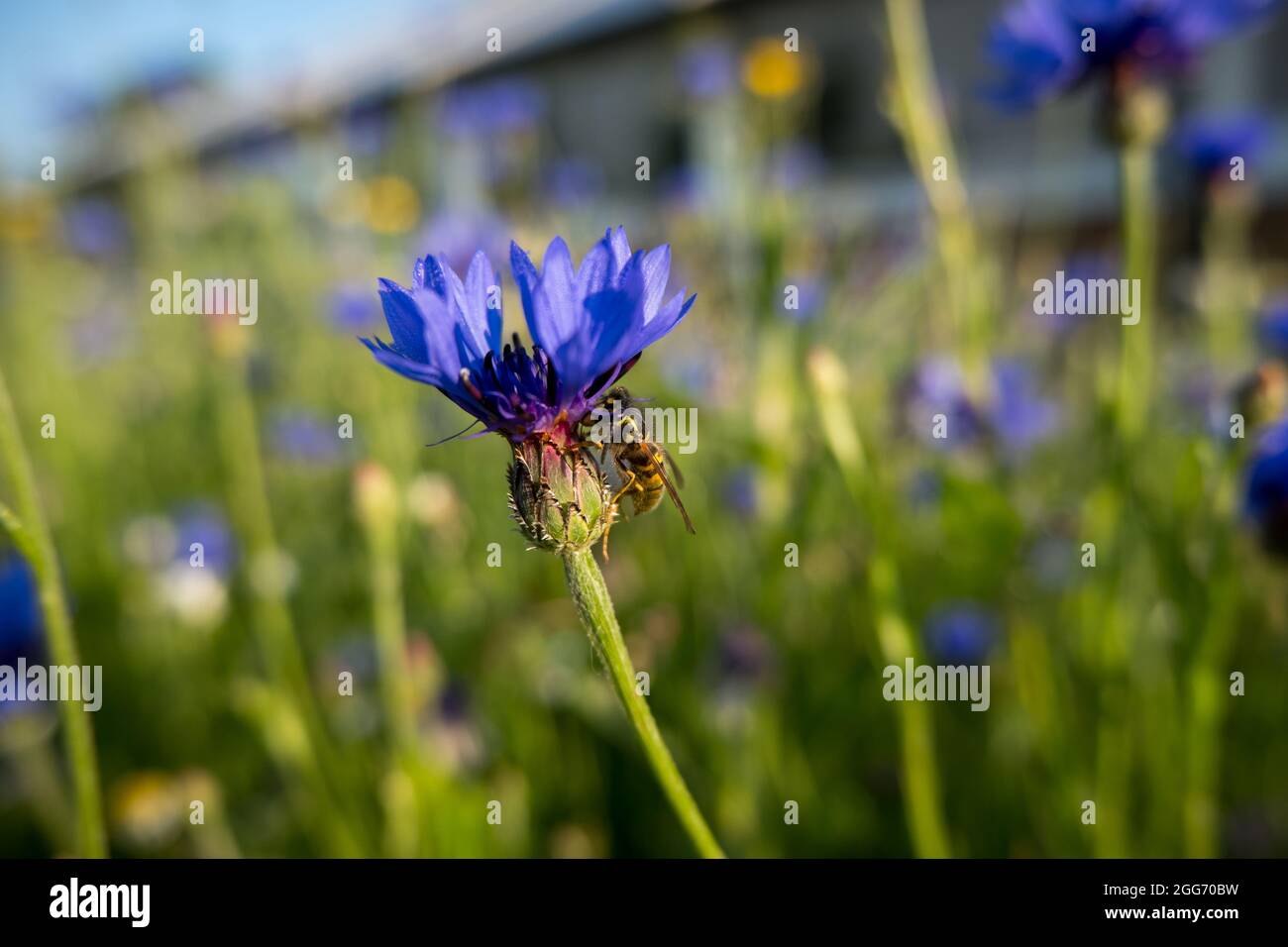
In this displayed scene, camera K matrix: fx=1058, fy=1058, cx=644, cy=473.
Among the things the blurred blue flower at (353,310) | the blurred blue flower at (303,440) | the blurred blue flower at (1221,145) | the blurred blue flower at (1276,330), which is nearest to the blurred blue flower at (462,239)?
the blurred blue flower at (353,310)

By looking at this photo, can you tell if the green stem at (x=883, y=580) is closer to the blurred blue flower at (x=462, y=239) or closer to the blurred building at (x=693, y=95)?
the blurred blue flower at (x=462, y=239)

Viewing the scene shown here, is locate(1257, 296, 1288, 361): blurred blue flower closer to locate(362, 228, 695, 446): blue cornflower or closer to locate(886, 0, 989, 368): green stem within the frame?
locate(886, 0, 989, 368): green stem

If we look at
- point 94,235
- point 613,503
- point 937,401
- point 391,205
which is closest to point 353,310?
point 391,205

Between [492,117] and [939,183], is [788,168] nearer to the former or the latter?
[492,117]
